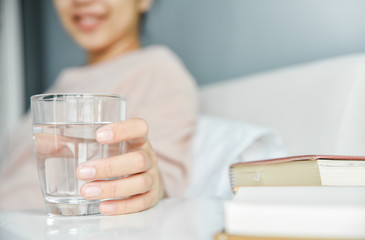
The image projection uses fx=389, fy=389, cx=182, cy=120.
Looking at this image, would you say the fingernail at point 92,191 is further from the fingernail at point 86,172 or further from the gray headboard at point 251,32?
the gray headboard at point 251,32

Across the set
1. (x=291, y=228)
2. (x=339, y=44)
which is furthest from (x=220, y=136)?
(x=291, y=228)

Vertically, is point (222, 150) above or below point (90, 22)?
below

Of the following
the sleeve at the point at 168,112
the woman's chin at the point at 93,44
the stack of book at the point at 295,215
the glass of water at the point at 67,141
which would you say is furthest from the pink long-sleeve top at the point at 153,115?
the stack of book at the point at 295,215

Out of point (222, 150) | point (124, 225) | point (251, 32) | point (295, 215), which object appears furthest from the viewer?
point (251, 32)

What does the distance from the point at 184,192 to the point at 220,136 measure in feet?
0.50

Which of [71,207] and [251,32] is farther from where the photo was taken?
[251,32]

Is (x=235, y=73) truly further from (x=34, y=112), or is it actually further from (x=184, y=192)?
(x=34, y=112)

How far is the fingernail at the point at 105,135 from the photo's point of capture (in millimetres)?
458

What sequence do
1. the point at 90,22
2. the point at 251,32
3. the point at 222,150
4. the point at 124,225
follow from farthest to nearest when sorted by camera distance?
the point at 90,22 → the point at 251,32 → the point at 222,150 → the point at 124,225

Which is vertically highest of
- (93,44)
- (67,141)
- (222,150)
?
(93,44)

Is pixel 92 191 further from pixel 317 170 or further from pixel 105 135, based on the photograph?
pixel 317 170

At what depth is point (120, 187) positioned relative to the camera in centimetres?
50

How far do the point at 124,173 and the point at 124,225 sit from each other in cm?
8

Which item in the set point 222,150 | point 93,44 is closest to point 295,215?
point 222,150
